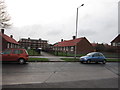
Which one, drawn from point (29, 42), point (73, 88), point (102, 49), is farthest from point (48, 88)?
point (29, 42)

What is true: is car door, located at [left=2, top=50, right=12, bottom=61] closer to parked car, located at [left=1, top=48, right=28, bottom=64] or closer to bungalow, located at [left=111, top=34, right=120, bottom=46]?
parked car, located at [left=1, top=48, right=28, bottom=64]

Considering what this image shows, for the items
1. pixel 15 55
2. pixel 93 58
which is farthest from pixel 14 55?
pixel 93 58

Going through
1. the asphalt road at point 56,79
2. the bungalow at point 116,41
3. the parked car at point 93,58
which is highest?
the bungalow at point 116,41

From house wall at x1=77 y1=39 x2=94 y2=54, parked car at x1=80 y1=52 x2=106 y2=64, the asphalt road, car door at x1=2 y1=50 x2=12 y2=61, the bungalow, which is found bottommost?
the asphalt road

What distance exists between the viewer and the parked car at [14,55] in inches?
547

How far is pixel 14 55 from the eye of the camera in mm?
14102

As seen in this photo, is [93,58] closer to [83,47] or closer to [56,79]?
[56,79]

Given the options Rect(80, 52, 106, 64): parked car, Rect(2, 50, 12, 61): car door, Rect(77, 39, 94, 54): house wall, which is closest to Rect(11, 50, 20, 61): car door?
Rect(2, 50, 12, 61): car door

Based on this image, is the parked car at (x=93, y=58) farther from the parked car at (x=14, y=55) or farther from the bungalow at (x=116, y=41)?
the bungalow at (x=116, y=41)

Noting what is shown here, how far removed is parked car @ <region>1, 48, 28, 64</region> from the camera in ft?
45.6

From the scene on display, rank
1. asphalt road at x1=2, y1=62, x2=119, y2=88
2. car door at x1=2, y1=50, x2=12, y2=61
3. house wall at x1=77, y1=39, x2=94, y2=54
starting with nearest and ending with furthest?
asphalt road at x1=2, y1=62, x2=119, y2=88
car door at x1=2, y1=50, x2=12, y2=61
house wall at x1=77, y1=39, x2=94, y2=54

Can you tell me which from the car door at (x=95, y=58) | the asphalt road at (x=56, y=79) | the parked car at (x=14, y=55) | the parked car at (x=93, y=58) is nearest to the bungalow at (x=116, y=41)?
the parked car at (x=93, y=58)

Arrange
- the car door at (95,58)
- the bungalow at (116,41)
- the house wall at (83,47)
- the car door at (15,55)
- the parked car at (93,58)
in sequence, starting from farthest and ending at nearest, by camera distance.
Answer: the bungalow at (116,41) → the house wall at (83,47) → the car door at (95,58) → the parked car at (93,58) → the car door at (15,55)

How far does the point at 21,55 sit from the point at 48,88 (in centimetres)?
932
